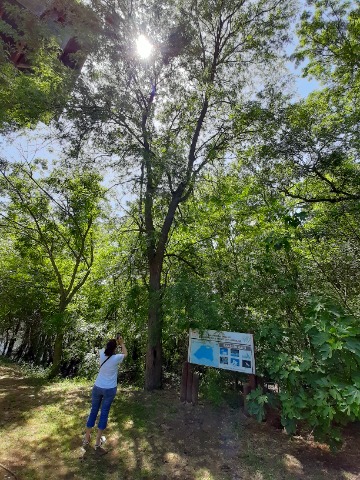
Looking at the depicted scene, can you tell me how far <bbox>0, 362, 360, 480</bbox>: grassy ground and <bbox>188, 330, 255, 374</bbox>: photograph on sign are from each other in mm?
876

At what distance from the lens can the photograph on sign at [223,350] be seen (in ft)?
14.1

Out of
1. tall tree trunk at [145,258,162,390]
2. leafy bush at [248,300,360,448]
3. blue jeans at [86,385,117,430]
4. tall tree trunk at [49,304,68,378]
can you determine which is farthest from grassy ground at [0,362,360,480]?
tall tree trunk at [49,304,68,378]

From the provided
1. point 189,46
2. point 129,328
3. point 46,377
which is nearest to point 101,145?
point 189,46

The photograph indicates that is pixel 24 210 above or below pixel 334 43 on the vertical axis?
below

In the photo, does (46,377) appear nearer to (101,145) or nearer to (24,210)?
(24,210)

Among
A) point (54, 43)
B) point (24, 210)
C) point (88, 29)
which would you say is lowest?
point (24, 210)

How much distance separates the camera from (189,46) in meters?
7.27

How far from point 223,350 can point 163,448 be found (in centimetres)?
163

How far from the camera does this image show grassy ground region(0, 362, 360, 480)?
3.15m

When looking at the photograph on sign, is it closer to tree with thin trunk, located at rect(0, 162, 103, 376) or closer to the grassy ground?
the grassy ground

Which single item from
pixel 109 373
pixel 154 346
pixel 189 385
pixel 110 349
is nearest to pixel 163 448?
pixel 109 373

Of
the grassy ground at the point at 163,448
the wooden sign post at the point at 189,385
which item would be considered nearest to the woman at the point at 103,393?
the grassy ground at the point at 163,448

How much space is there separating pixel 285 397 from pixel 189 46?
326 inches

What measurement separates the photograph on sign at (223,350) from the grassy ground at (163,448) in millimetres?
876
